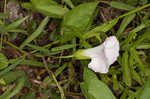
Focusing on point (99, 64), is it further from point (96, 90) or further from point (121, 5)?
point (121, 5)

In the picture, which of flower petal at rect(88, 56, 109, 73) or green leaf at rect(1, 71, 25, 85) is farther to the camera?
green leaf at rect(1, 71, 25, 85)

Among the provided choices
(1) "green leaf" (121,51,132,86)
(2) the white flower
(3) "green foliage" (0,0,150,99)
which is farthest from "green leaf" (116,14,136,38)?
(2) the white flower

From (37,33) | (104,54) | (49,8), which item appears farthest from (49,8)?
(104,54)

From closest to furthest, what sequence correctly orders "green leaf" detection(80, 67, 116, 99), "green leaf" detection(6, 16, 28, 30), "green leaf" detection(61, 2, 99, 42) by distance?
"green leaf" detection(80, 67, 116, 99) < "green leaf" detection(61, 2, 99, 42) < "green leaf" detection(6, 16, 28, 30)

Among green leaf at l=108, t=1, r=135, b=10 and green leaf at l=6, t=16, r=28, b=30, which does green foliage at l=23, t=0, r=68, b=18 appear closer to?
green leaf at l=6, t=16, r=28, b=30

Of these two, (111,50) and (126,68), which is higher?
(111,50)

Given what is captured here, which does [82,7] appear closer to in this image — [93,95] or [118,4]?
[118,4]

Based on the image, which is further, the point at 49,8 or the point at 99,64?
the point at 49,8
